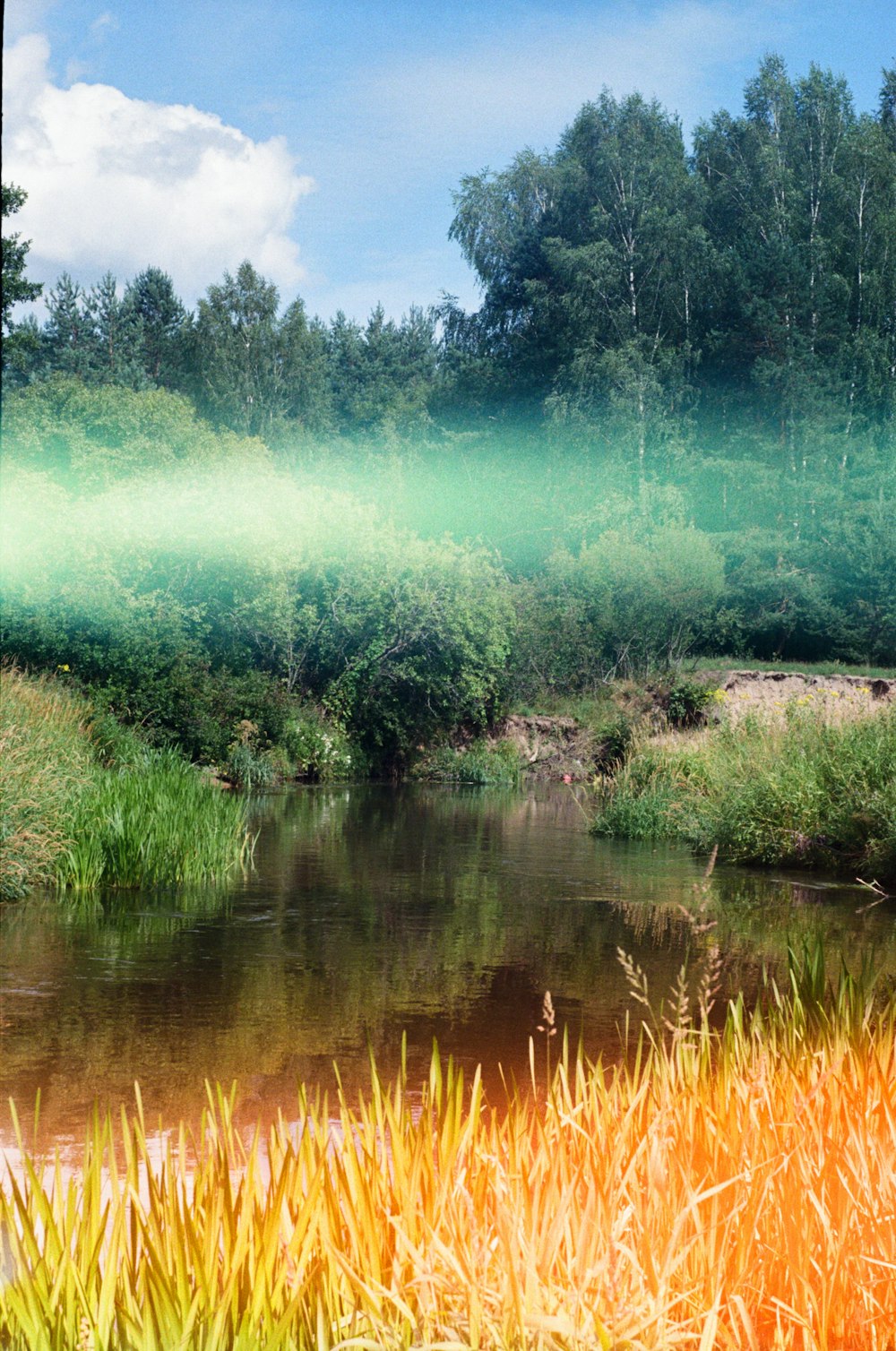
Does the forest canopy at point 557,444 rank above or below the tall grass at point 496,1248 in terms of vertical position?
above

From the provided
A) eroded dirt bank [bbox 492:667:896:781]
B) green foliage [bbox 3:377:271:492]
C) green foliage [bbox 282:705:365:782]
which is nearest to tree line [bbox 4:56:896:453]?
green foliage [bbox 3:377:271:492]

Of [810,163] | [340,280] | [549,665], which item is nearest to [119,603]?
[549,665]

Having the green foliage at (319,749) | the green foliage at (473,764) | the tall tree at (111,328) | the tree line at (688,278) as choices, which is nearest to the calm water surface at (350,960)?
the green foliage at (319,749)

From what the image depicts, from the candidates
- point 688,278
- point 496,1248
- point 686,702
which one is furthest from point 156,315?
point 496,1248

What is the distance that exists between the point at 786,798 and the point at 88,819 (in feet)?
17.8

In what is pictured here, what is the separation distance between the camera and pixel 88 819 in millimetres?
9398

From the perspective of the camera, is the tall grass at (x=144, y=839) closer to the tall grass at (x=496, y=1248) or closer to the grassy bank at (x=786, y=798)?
the grassy bank at (x=786, y=798)

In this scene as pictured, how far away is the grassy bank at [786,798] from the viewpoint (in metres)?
10.2

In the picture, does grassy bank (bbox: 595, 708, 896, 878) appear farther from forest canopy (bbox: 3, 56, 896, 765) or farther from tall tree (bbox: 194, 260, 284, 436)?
tall tree (bbox: 194, 260, 284, 436)

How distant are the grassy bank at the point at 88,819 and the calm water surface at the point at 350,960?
1.21ft

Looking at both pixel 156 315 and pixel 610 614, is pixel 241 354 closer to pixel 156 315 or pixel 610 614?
pixel 156 315

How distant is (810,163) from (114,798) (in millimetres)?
32956

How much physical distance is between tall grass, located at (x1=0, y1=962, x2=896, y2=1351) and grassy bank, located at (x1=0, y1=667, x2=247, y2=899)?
238 inches

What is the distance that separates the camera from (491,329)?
4094 cm
